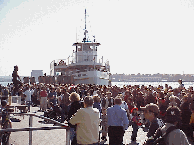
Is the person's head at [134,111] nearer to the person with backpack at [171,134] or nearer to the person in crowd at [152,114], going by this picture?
the person in crowd at [152,114]

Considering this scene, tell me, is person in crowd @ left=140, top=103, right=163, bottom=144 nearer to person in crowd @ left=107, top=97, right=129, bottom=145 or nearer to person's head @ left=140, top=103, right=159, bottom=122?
person's head @ left=140, top=103, right=159, bottom=122

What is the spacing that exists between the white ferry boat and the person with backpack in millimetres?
32063

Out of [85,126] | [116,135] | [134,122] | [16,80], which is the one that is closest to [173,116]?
[85,126]

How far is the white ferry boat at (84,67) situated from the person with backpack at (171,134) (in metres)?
32.1

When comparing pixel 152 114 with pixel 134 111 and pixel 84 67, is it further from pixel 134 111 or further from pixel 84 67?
pixel 84 67

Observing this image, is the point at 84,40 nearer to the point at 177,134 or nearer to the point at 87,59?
the point at 87,59

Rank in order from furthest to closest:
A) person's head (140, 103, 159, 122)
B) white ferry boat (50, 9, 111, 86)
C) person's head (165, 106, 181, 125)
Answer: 1. white ferry boat (50, 9, 111, 86)
2. person's head (140, 103, 159, 122)
3. person's head (165, 106, 181, 125)

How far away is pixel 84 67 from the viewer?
4053 cm

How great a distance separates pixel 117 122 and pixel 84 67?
33739 mm

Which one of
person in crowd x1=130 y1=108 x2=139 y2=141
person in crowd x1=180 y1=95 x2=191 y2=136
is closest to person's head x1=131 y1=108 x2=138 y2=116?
person in crowd x1=130 y1=108 x2=139 y2=141

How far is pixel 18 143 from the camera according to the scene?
6137 millimetres

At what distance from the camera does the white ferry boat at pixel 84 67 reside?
122 ft

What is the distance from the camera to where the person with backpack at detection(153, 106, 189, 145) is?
362cm

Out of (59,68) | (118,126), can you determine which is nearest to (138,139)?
(118,126)
